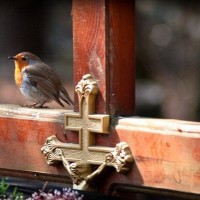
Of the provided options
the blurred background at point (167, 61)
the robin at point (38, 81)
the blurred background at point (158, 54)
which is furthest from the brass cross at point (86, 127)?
the blurred background at point (167, 61)

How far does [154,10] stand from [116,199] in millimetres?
4415

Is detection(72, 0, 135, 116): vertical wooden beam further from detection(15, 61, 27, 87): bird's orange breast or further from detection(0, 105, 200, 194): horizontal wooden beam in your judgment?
detection(15, 61, 27, 87): bird's orange breast

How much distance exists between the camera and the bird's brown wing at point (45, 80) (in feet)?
21.4

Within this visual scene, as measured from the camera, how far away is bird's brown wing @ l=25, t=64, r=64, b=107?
651 cm

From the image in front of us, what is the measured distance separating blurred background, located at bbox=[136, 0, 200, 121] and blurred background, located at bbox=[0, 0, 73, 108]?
0.93 metres

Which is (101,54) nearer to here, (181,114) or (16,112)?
(16,112)

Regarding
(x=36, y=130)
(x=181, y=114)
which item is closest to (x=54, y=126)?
(x=36, y=130)

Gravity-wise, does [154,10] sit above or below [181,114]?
above

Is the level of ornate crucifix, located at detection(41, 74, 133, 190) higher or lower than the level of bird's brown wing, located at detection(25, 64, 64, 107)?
lower

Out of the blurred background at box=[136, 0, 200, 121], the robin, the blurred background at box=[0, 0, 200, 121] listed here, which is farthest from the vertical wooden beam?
the blurred background at box=[136, 0, 200, 121]

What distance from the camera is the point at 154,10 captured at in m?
9.89

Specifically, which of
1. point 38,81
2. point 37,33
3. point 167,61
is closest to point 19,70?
point 38,81

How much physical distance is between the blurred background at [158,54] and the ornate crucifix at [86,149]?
3.67 m

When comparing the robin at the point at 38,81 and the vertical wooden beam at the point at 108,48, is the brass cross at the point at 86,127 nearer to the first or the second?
the vertical wooden beam at the point at 108,48
